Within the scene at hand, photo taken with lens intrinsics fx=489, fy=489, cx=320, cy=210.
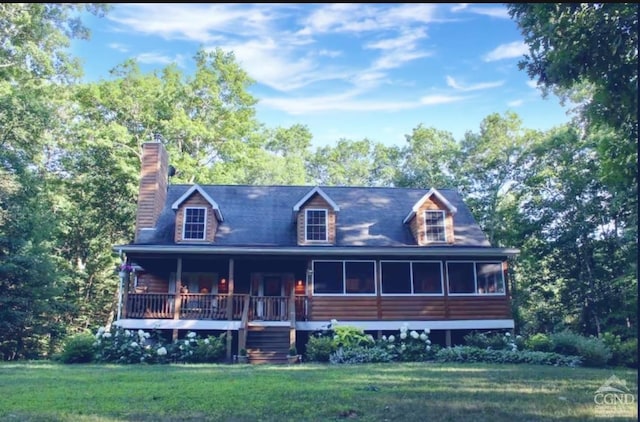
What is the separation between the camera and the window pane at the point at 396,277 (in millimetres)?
17156

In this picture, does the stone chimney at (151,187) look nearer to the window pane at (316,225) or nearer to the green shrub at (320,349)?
the window pane at (316,225)

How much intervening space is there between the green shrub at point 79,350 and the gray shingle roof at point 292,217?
4.08 meters

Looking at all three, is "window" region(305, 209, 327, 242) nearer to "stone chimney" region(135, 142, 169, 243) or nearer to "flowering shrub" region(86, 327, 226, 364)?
"flowering shrub" region(86, 327, 226, 364)

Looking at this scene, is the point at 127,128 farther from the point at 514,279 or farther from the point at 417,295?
the point at 514,279

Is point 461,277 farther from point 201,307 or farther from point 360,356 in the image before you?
point 201,307

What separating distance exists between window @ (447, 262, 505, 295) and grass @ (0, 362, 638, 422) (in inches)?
246

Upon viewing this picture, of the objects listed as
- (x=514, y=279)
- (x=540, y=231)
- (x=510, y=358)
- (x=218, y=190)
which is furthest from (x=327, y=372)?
(x=514, y=279)

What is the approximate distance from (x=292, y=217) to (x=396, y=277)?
4531mm

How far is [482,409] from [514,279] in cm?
2074

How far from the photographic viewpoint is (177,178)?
88.0 ft

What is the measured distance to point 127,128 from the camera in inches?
1038

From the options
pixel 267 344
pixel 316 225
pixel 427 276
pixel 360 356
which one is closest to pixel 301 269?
pixel 316 225

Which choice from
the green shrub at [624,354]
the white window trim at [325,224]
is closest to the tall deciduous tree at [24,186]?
the white window trim at [325,224]

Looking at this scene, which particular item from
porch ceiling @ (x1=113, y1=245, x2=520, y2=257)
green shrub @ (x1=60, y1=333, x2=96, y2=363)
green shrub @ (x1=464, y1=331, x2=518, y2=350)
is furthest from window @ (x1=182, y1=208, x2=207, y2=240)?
green shrub @ (x1=464, y1=331, x2=518, y2=350)
